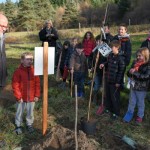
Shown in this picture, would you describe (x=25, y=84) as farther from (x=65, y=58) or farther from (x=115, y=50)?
(x=65, y=58)

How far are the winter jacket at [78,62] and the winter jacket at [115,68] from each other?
1.10 m

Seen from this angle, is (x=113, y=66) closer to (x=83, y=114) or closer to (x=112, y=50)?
(x=112, y=50)

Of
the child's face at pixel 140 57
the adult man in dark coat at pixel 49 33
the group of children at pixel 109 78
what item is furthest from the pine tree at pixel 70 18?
the child's face at pixel 140 57

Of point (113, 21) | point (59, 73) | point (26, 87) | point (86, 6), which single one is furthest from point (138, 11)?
point (26, 87)

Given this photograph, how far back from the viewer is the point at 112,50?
19.8 feet

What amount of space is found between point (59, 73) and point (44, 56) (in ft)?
13.6

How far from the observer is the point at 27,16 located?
50.1m

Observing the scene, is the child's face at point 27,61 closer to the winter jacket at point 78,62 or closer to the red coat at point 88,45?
the winter jacket at point 78,62

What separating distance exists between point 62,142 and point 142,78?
6.76ft

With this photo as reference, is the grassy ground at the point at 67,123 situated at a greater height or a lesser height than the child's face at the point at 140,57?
lesser

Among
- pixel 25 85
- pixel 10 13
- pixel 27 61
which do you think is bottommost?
pixel 25 85

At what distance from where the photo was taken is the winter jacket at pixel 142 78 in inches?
222

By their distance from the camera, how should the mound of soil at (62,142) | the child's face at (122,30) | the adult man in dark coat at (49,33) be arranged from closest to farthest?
the mound of soil at (62,142)
the child's face at (122,30)
the adult man in dark coat at (49,33)

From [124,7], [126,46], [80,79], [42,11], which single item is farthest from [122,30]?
[42,11]
